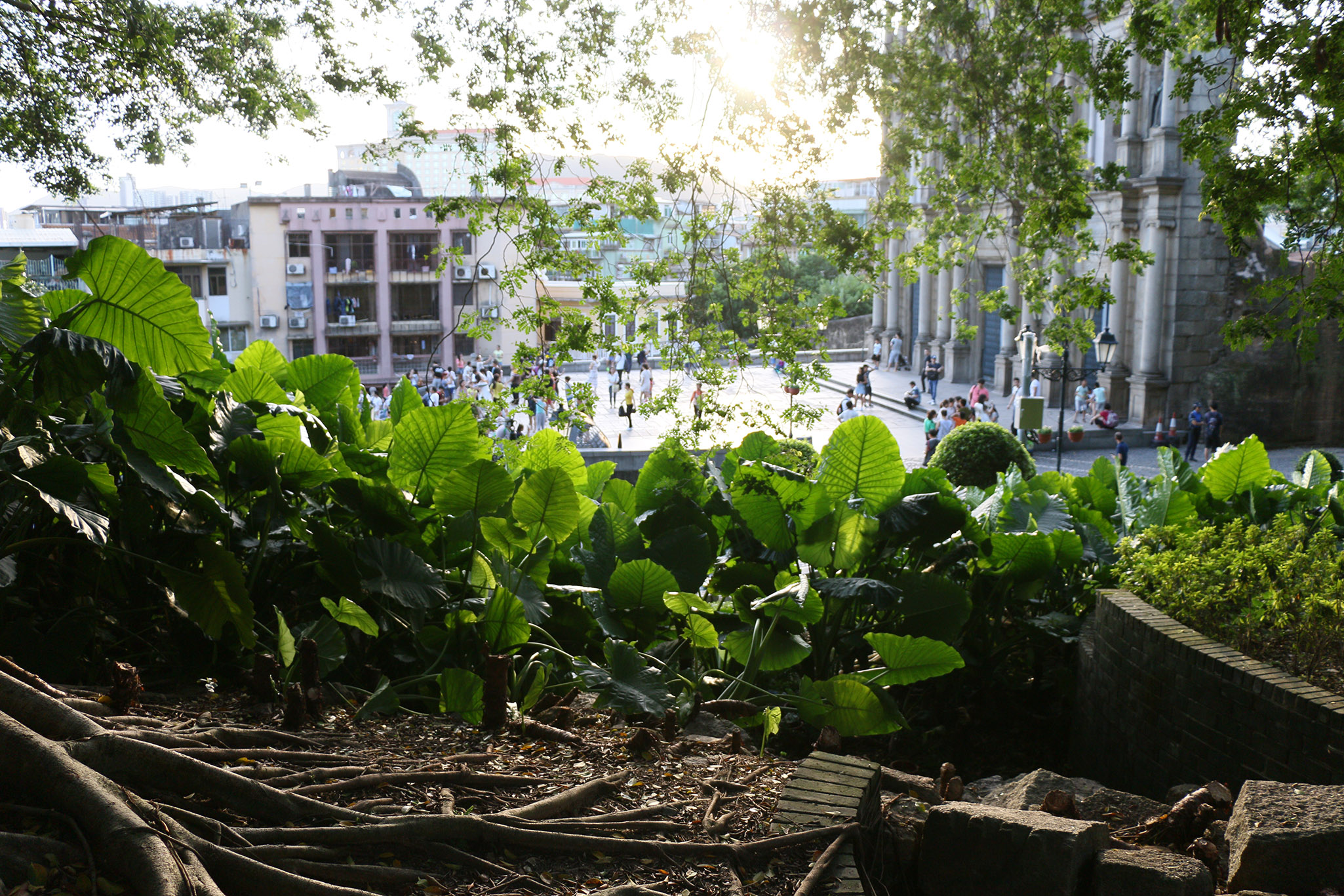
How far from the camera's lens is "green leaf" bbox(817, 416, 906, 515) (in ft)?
16.9

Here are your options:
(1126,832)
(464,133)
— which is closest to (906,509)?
(1126,832)

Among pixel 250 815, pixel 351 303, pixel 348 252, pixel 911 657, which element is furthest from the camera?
pixel 348 252

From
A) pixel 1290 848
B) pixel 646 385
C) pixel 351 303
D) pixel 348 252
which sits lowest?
pixel 1290 848

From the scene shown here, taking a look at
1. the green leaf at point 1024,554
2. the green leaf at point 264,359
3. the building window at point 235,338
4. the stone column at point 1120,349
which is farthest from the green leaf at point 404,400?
the building window at point 235,338

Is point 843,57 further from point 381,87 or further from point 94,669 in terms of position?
point 94,669

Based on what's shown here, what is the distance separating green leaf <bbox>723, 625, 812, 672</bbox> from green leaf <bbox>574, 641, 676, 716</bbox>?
0.63m

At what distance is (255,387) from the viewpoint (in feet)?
14.8

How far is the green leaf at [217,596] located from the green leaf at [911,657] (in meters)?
2.20

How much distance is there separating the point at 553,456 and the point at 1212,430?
16.7 metres

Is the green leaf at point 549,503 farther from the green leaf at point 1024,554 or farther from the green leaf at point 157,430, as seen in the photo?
the green leaf at point 1024,554

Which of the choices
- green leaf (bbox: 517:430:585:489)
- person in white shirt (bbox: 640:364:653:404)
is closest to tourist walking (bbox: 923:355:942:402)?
person in white shirt (bbox: 640:364:653:404)

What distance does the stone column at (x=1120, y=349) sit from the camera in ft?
75.0

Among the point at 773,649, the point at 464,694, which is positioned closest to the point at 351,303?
the point at 773,649

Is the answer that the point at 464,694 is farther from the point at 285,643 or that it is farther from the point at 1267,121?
the point at 1267,121
